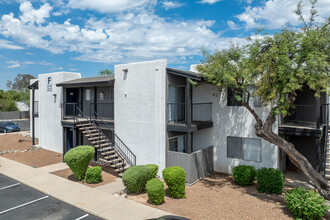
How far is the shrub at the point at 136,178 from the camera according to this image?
36.1ft

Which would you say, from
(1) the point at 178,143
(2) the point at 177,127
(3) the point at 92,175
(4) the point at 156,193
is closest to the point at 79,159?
(3) the point at 92,175

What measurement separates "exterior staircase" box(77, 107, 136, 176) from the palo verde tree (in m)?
7.10

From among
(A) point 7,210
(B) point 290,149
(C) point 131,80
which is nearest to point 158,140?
(C) point 131,80

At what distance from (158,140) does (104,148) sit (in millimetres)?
3628

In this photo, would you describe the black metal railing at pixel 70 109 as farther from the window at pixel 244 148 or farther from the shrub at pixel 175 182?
the window at pixel 244 148

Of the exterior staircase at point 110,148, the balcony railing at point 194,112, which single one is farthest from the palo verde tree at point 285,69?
the exterior staircase at point 110,148

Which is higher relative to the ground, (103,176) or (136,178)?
(136,178)

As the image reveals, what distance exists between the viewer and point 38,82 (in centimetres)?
2197

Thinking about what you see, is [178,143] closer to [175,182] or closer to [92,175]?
[175,182]

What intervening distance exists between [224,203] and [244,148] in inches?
182

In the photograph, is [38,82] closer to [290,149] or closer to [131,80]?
[131,80]

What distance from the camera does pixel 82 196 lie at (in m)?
11.0

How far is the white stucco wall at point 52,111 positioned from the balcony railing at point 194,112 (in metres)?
10.4

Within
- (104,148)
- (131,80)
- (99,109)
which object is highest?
(131,80)
